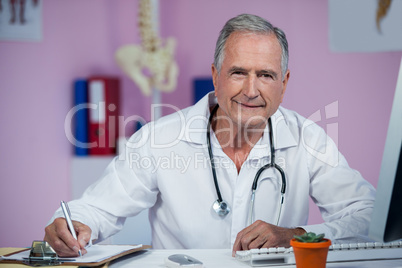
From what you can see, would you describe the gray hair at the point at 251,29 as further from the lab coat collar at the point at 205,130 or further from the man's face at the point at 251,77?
the lab coat collar at the point at 205,130

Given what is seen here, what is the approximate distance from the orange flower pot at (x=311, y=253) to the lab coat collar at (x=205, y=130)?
0.70m

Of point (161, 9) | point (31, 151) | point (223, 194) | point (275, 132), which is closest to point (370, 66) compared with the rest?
point (161, 9)

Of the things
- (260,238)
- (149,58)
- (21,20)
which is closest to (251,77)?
(260,238)

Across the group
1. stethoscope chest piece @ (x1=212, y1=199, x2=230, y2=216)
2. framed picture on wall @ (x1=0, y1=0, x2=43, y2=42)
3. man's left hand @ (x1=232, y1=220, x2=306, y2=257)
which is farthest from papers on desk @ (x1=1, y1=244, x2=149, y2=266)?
framed picture on wall @ (x1=0, y1=0, x2=43, y2=42)

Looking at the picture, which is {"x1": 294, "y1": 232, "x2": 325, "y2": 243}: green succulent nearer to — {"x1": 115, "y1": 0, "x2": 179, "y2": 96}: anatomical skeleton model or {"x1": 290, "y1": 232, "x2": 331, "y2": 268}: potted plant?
{"x1": 290, "y1": 232, "x2": 331, "y2": 268}: potted plant

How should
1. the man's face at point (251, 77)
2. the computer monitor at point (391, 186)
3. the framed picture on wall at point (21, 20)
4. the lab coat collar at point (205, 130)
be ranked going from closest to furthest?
1. the computer monitor at point (391, 186)
2. the man's face at point (251, 77)
3. the lab coat collar at point (205, 130)
4. the framed picture on wall at point (21, 20)

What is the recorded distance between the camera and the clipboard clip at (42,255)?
1.21 meters

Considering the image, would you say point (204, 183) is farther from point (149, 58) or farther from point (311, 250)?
point (149, 58)

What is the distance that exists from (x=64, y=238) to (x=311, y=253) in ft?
1.95

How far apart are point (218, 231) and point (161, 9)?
2046mm

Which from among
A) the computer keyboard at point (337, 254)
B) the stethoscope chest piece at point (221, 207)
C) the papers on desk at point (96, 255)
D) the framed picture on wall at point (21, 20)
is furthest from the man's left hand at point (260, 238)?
the framed picture on wall at point (21, 20)

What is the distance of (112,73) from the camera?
3.29 metres

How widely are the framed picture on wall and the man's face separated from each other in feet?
5.83

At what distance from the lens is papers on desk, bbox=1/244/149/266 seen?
119 cm
